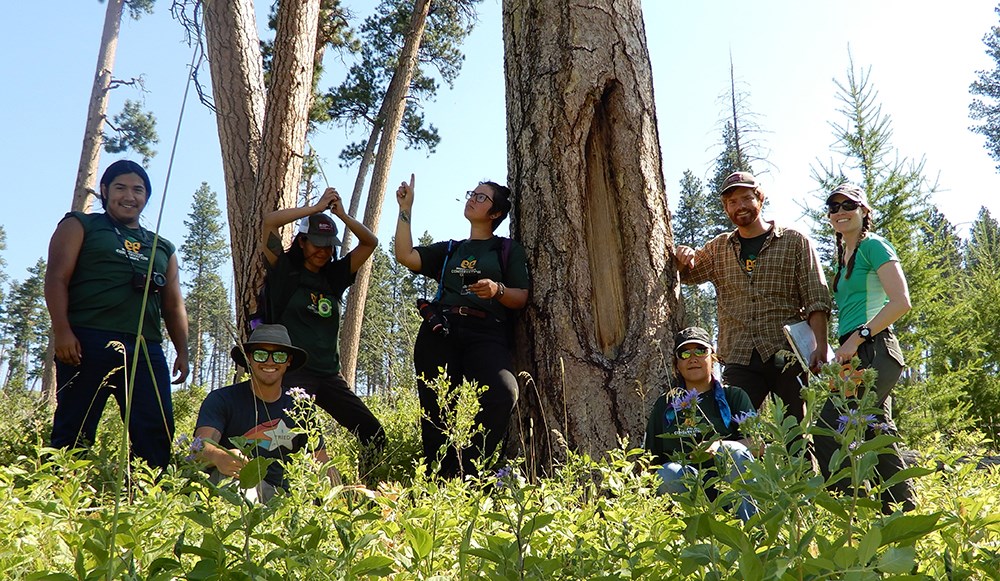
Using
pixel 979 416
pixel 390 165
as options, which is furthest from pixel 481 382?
pixel 979 416

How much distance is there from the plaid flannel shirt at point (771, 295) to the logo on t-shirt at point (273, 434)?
2.35m

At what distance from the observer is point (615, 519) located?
6.21 feet

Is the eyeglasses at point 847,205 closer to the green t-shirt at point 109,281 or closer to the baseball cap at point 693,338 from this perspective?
the baseball cap at point 693,338

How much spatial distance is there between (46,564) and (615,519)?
4.77 ft

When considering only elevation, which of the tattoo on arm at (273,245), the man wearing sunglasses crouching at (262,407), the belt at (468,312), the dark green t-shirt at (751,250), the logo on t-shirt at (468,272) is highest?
the tattoo on arm at (273,245)

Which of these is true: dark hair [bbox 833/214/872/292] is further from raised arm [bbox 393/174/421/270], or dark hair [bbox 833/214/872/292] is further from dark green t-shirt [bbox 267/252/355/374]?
dark green t-shirt [bbox 267/252/355/374]

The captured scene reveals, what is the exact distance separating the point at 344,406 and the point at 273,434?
0.96 m

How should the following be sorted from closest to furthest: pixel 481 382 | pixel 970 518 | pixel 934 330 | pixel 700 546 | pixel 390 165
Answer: pixel 700 546 → pixel 970 518 → pixel 481 382 → pixel 934 330 → pixel 390 165

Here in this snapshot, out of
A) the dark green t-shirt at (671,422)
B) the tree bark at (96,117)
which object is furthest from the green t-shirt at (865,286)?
the tree bark at (96,117)

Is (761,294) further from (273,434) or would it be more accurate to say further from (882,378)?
(273,434)

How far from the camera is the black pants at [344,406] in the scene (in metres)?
4.06

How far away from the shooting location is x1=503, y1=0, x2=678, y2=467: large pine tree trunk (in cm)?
384

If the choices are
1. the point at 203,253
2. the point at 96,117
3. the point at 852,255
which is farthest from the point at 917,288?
the point at 203,253

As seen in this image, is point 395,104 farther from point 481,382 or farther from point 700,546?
point 700,546
